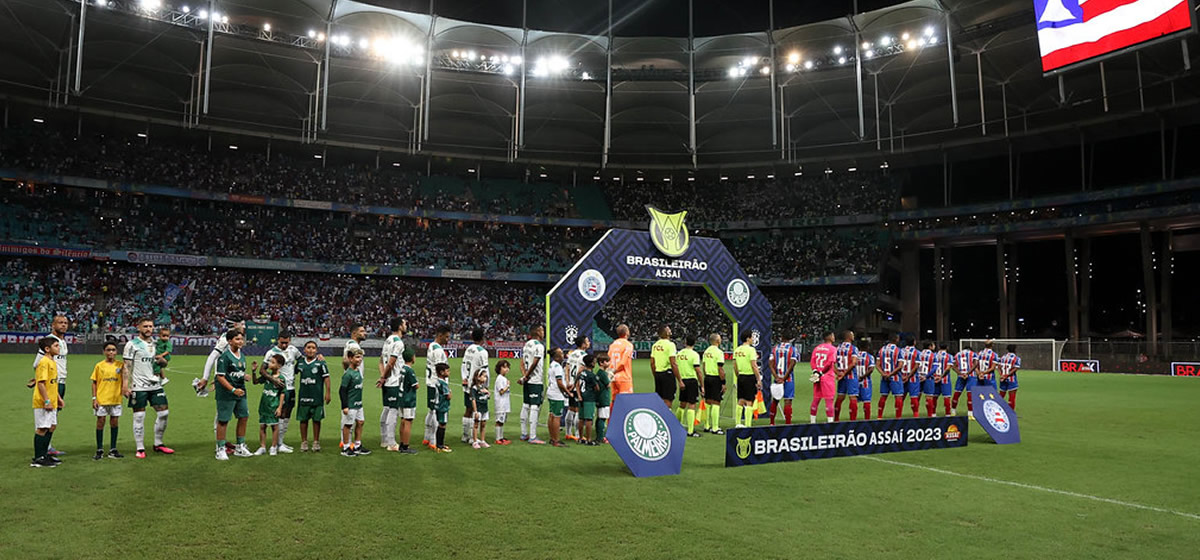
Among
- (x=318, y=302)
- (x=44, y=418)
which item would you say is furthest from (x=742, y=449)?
(x=318, y=302)

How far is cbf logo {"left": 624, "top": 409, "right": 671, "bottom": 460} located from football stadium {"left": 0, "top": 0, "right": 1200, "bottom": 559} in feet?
0.15

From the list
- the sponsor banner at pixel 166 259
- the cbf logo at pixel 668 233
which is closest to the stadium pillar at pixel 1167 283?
the cbf logo at pixel 668 233

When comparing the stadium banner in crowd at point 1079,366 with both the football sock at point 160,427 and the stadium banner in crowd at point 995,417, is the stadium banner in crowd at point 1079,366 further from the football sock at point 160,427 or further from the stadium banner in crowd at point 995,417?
the football sock at point 160,427

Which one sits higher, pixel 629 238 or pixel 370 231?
pixel 370 231

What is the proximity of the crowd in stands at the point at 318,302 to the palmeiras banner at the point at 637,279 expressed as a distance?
1372 inches

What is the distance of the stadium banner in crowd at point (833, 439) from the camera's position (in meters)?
10.0

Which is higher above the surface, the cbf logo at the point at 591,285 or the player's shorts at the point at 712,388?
the cbf logo at the point at 591,285

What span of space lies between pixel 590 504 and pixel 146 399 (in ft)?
23.4

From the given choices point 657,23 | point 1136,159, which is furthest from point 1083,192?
point 657,23

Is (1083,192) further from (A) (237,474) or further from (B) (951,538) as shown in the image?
(A) (237,474)

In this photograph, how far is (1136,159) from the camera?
47.8 meters

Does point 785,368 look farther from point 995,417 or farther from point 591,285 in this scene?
point 591,285

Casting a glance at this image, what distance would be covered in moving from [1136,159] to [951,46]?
2107 cm

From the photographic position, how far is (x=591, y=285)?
15.7 m
